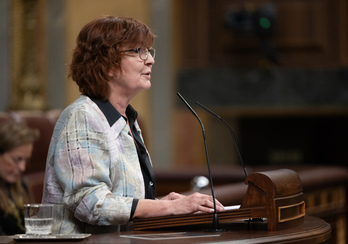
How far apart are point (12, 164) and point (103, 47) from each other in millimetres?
1822

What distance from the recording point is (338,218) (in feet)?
15.4

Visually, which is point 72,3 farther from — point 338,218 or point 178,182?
point 338,218

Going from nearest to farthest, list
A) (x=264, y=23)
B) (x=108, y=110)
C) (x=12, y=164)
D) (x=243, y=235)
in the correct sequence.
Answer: (x=243, y=235) < (x=108, y=110) < (x=12, y=164) < (x=264, y=23)

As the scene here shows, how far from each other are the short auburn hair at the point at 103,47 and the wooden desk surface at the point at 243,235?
475 mm

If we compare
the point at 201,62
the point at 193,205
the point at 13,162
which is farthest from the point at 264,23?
the point at 193,205

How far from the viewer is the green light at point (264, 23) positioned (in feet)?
23.3

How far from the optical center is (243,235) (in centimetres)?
201

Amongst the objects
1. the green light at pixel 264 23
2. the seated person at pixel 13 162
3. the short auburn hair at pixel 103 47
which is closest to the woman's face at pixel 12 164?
the seated person at pixel 13 162

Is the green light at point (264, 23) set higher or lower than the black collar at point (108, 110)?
higher

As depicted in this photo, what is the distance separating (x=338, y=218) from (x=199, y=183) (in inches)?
36.4

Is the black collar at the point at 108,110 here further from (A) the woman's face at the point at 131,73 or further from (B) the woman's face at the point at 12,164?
(B) the woman's face at the point at 12,164

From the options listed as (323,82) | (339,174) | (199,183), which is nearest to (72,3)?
(323,82)

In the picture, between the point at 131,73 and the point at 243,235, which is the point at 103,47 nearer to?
the point at 131,73

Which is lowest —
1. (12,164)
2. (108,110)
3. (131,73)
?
(12,164)
